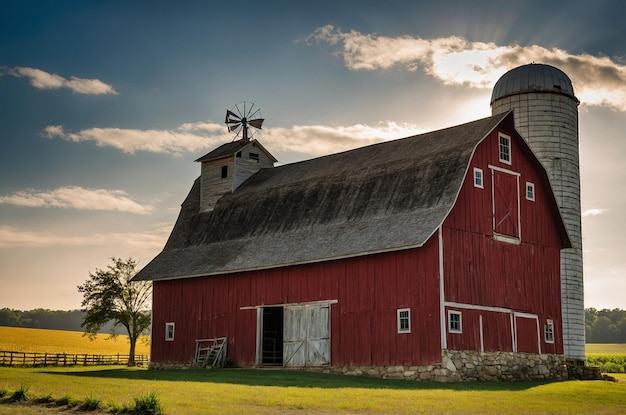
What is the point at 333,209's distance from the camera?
31.7 m

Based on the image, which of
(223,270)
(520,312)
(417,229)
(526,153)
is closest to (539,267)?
(520,312)

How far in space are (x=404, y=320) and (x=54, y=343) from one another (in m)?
49.5

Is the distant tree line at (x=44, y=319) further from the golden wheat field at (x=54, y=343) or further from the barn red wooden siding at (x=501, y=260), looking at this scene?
the barn red wooden siding at (x=501, y=260)

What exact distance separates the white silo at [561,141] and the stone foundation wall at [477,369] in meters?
3.82

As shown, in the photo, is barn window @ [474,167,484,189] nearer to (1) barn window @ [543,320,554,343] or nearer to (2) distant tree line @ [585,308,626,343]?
A: (1) barn window @ [543,320,554,343]

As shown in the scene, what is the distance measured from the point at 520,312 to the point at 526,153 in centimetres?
610

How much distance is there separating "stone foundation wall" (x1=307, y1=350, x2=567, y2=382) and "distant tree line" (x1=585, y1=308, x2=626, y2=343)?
88.5 metres

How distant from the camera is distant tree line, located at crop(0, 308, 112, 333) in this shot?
Answer: 390ft

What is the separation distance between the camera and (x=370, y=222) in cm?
2930

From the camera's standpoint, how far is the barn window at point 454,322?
26.4 metres

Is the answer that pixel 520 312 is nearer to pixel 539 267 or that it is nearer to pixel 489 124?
pixel 539 267

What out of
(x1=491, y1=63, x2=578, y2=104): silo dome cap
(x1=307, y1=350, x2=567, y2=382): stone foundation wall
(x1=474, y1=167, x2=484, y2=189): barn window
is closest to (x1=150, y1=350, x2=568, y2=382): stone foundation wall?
(x1=307, y1=350, x2=567, y2=382): stone foundation wall

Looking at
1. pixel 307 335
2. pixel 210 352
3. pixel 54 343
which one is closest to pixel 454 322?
pixel 307 335

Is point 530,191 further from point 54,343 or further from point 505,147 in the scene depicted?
point 54,343
